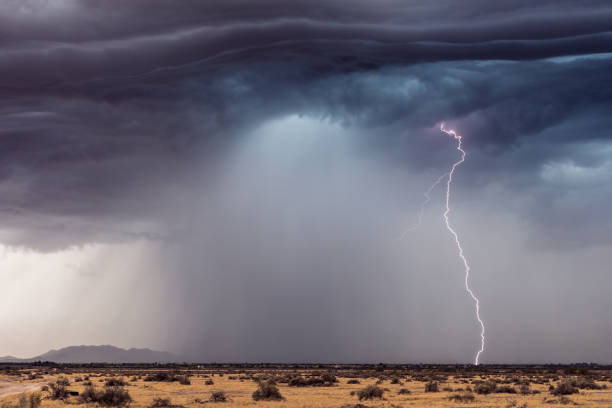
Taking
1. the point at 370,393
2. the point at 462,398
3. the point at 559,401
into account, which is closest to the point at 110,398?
the point at 370,393

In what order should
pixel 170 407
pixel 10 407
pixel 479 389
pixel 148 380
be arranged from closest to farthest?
pixel 10 407 < pixel 170 407 < pixel 479 389 < pixel 148 380

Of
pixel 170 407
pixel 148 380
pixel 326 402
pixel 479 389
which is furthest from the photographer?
pixel 148 380

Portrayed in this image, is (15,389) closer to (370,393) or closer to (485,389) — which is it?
(370,393)

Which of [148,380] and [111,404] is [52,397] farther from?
[148,380]

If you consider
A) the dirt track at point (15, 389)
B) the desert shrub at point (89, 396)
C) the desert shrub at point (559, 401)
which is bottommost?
the dirt track at point (15, 389)

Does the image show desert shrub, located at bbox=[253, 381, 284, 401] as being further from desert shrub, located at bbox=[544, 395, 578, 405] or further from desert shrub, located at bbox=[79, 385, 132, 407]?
desert shrub, located at bbox=[544, 395, 578, 405]

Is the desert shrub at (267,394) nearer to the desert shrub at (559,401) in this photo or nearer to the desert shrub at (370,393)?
the desert shrub at (370,393)

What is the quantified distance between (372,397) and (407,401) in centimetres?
274

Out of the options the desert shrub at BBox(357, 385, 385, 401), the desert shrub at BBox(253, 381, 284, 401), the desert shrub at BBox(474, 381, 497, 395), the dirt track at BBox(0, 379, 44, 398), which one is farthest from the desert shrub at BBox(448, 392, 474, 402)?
the dirt track at BBox(0, 379, 44, 398)

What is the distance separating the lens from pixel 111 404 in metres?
35.2

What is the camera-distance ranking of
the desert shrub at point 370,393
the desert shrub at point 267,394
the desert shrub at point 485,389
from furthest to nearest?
the desert shrub at point 485,389, the desert shrub at point 267,394, the desert shrub at point 370,393

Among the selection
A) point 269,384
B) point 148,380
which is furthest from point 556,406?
point 148,380

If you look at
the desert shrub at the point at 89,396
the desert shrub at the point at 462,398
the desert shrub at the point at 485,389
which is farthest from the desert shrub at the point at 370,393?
the desert shrub at the point at 89,396

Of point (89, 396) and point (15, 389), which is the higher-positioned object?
point (89, 396)
